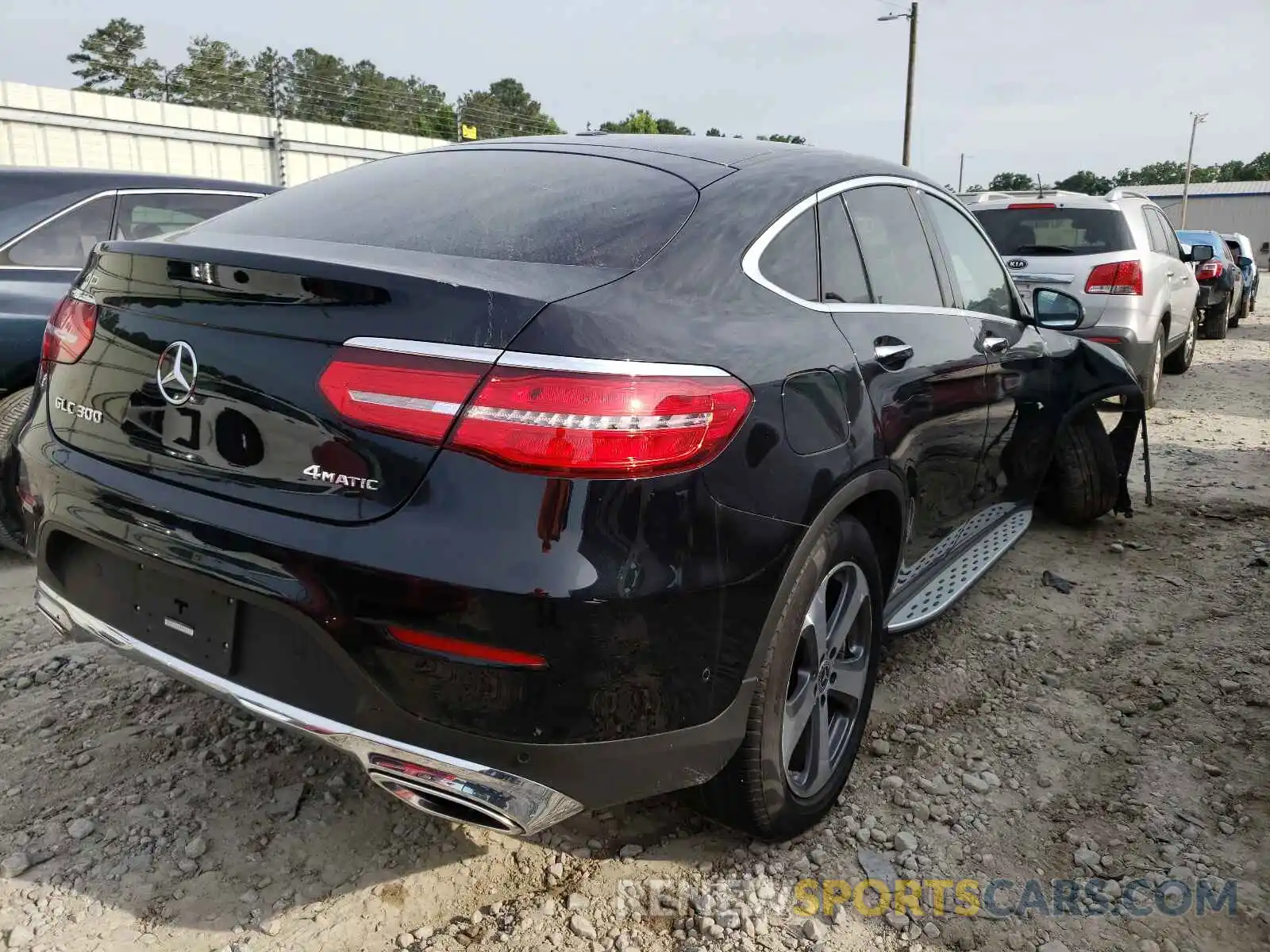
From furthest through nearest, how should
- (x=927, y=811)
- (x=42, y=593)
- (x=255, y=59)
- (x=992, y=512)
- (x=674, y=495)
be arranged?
(x=255, y=59) < (x=992, y=512) < (x=927, y=811) < (x=42, y=593) < (x=674, y=495)

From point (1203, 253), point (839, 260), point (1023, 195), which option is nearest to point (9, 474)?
point (839, 260)

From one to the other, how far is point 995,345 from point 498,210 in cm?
192

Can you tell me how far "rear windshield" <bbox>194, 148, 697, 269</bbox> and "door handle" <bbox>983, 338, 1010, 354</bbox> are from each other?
146cm

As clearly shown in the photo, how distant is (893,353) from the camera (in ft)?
8.28

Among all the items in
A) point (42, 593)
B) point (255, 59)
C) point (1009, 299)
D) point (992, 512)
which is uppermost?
point (255, 59)

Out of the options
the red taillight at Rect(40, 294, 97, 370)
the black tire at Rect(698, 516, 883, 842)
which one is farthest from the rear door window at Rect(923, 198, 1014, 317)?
the red taillight at Rect(40, 294, 97, 370)

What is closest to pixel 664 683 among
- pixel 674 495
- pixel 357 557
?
pixel 674 495

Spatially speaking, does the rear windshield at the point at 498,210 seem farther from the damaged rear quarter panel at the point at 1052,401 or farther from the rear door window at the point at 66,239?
the rear door window at the point at 66,239

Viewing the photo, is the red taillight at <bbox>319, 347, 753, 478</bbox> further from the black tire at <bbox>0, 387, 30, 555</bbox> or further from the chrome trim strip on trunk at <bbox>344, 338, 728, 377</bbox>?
the black tire at <bbox>0, 387, 30, 555</bbox>

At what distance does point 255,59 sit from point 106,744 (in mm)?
63109

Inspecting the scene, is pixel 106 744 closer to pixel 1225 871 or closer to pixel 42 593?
pixel 42 593

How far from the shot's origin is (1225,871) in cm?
235

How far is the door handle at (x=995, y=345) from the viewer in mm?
3266

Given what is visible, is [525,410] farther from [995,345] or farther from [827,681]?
[995,345]
